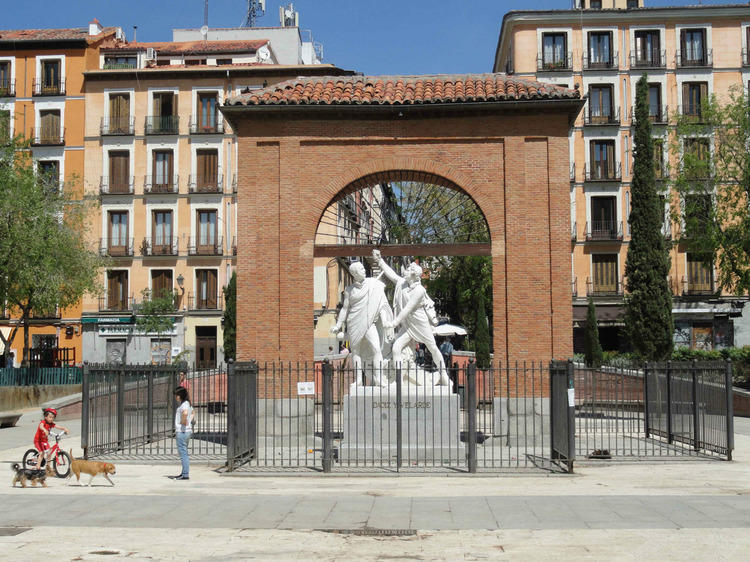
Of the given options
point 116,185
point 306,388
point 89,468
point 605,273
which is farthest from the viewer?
point 116,185

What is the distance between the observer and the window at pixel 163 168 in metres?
43.1

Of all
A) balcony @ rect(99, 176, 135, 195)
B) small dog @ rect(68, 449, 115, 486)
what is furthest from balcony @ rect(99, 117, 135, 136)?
small dog @ rect(68, 449, 115, 486)

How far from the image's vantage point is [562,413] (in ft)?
45.8

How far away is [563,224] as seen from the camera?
17625 millimetres

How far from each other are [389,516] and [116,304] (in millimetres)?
35571

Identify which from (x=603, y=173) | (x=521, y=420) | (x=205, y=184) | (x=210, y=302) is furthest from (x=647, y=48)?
(x=521, y=420)

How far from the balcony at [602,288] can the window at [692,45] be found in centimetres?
1209

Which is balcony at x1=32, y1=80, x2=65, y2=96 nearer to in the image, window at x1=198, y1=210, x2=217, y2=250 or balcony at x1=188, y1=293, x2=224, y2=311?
window at x1=198, y1=210, x2=217, y2=250

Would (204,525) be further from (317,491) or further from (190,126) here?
(190,126)

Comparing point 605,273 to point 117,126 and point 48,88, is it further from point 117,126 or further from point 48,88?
point 48,88

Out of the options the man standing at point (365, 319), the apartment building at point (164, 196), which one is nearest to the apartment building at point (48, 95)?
the apartment building at point (164, 196)

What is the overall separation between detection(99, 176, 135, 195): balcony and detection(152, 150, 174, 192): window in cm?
123

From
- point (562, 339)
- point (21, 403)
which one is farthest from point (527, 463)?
point (21, 403)

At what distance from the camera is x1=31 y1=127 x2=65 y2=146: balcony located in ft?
143
